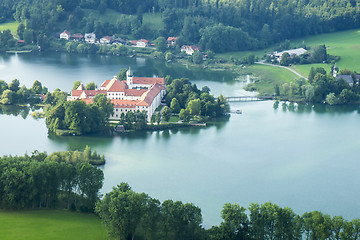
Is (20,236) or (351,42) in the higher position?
(351,42)

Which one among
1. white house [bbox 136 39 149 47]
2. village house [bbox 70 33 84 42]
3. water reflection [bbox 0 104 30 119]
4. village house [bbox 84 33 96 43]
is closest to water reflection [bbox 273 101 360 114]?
water reflection [bbox 0 104 30 119]

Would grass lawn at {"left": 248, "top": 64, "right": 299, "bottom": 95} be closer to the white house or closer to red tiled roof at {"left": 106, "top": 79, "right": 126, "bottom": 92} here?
red tiled roof at {"left": 106, "top": 79, "right": 126, "bottom": 92}

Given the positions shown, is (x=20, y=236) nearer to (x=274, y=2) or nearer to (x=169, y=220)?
(x=169, y=220)

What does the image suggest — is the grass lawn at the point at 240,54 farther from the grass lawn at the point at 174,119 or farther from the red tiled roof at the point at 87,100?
the red tiled roof at the point at 87,100

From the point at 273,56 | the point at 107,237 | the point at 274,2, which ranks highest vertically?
the point at 274,2

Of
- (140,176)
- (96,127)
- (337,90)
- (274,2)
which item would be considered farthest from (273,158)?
(274,2)

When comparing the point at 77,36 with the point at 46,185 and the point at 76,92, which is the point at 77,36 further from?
the point at 46,185

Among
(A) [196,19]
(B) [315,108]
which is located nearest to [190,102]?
(B) [315,108]
